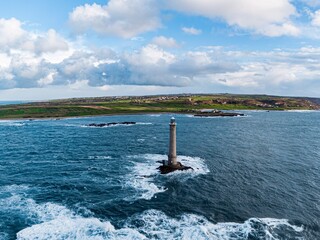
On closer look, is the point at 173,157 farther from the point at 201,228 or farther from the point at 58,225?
the point at 58,225

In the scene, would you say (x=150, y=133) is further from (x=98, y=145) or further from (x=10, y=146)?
(x=10, y=146)

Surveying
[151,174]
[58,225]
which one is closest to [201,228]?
[58,225]

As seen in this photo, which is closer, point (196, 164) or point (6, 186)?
point (6, 186)

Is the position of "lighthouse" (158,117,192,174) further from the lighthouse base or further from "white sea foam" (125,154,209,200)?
"white sea foam" (125,154,209,200)

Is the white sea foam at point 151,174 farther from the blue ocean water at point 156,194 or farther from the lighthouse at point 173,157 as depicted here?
the lighthouse at point 173,157

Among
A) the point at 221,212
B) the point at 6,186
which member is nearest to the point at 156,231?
the point at 221,212

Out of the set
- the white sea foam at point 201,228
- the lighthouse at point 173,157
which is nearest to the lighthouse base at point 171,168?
the lighthouse at point 173,157

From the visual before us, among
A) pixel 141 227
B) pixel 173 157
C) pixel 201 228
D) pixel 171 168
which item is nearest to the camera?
pixel 201 228
